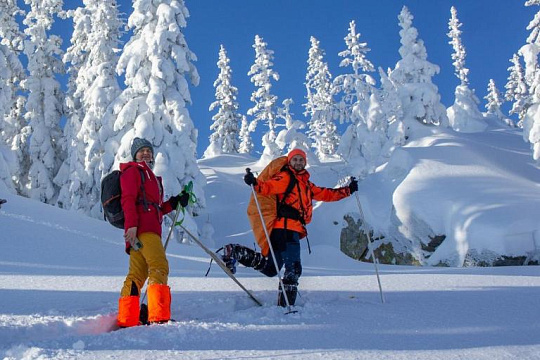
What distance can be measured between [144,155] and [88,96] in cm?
2160

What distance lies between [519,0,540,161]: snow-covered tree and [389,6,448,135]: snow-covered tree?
922 centimetres

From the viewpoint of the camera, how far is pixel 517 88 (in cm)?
5809

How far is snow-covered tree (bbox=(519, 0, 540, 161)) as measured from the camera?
59.0ft

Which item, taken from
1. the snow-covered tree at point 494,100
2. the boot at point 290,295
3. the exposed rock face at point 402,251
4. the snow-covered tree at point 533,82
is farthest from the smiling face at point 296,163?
the snow-covered tree at point 494,100

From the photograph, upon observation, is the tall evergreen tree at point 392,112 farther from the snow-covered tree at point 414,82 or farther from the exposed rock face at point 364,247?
the exposed rock face at point 364,247

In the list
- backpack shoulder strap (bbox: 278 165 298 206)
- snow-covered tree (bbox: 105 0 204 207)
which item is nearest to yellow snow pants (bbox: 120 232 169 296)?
backpack shoulder strap (bbox: 278 165 298 206)

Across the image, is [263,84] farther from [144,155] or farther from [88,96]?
[144,155]

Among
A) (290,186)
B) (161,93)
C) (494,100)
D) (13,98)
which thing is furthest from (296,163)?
(494,100)

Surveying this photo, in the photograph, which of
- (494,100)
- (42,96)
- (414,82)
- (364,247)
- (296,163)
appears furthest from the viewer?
(494,100)

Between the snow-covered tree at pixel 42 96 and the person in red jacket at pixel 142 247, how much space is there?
2540 cm

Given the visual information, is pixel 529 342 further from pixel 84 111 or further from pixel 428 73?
pixel 428 73

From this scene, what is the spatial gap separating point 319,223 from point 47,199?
17379 millimetres

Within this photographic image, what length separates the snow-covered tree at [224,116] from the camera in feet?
180

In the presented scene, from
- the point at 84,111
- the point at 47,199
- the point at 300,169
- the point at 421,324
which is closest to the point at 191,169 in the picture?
the point at 84,111
